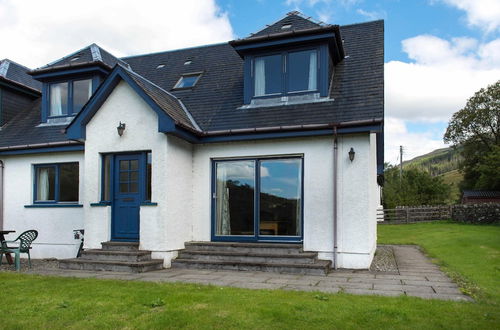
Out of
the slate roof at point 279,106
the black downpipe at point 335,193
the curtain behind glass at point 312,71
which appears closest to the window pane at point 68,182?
the slate roof at point 279,106

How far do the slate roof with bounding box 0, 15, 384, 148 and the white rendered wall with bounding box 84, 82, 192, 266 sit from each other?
61cm

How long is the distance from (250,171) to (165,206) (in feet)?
7.47

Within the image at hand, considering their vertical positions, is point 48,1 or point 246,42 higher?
point 48,1

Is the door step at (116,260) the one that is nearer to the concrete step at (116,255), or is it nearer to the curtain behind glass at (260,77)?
the concrete step at (116,255)

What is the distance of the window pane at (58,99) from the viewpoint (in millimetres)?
13770

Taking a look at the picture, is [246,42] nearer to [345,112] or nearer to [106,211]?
[345,112]

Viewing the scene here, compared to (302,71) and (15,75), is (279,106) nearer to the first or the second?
(302,71)

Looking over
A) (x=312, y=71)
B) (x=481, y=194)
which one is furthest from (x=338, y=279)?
(x=481, y=194)

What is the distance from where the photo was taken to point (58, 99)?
13883 millimetres

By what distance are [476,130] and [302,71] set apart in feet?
145

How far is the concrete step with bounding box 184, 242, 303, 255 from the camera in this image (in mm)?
9828

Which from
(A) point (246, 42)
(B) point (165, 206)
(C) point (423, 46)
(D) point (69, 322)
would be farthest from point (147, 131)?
(C) point (423, 46)

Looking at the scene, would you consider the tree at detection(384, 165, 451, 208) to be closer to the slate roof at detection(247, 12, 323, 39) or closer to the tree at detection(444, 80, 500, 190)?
the tree at detection(444, 80, 500, 190)

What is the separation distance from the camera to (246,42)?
1147 cm
